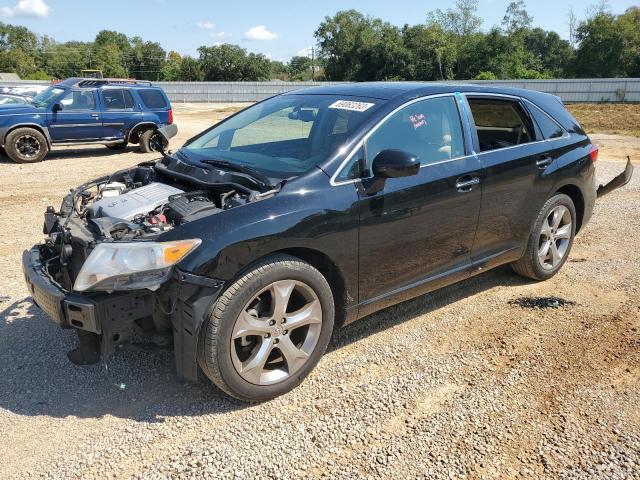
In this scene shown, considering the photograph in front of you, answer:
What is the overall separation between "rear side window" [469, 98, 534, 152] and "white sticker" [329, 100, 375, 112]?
1.07 metres

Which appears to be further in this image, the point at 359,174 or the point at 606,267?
the point at 606,267

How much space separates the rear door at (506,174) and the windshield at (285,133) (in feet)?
3.51

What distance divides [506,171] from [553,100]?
1.38 meters

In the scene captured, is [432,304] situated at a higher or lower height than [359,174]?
lower

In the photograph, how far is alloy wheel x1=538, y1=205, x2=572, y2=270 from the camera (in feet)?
15.8

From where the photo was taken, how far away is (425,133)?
12.5 feet

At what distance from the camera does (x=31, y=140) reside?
1198 centimetres

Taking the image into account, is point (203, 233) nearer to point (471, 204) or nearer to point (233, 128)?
point (233, 128)

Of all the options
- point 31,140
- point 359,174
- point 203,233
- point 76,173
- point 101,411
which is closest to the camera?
point 203,233

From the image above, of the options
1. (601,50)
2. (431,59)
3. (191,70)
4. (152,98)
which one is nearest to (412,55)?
(431,59)

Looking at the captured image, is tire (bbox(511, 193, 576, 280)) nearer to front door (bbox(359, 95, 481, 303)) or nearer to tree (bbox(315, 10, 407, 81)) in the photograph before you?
front door (bbox(359, 95, 481, 303))

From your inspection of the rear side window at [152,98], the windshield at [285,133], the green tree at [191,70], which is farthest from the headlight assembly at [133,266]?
the green tree at [191,70]

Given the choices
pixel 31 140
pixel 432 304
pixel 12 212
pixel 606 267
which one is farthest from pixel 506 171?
pixel 31 140

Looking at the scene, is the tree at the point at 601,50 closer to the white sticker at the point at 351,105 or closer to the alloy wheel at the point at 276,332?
the white sticker at the point at 351,105
